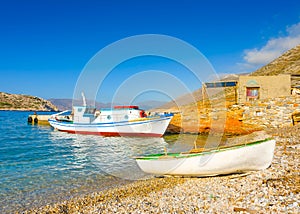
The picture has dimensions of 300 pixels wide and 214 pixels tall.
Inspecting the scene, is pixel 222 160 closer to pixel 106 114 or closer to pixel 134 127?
pixel 134 127

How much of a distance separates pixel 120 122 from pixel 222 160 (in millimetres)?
23483

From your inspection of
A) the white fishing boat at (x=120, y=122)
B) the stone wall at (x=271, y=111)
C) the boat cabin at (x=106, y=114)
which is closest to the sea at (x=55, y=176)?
the white fishing boat at (x=120, y=122)

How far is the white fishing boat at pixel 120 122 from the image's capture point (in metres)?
30.4

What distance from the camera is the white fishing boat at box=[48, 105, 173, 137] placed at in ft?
99.8

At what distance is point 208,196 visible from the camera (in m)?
7.72

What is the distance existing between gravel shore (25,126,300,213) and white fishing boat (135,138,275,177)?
1.07ft

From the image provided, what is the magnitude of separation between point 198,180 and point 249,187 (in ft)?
7.26

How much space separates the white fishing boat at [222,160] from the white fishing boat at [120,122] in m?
20.2

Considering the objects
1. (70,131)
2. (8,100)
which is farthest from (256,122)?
(8,100)

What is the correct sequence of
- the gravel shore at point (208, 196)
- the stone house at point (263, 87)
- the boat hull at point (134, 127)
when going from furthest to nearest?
the stone house at point (263, 87), the boat hull at point (134, 127), the gravel shore at point (208, 196)

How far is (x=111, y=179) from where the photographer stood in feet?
40.8

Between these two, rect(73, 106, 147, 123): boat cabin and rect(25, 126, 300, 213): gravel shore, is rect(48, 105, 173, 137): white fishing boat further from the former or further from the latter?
rect(25, 126, 300, 213): gravel shore

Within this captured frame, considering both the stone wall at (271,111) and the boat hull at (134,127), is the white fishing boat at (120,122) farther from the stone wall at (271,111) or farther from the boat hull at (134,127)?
the stone wall at (271,111)

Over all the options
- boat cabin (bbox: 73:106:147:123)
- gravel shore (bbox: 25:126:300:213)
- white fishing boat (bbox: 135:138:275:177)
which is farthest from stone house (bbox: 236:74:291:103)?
white fishing boat (bbox: 135:138:275:177)
